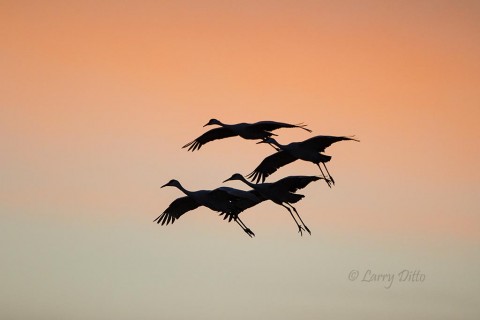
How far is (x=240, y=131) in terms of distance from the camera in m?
82.3

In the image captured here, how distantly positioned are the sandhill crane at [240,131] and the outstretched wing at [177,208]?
7.96ft

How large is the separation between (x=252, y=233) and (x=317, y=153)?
16.9ft

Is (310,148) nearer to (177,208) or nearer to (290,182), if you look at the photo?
(290,182)

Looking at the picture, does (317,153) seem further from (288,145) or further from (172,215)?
(172,215)

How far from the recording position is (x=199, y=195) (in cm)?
8238

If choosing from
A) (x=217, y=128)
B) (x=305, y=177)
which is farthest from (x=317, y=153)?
(x=217, y=128)

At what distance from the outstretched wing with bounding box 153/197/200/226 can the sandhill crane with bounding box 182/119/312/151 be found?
2427mm

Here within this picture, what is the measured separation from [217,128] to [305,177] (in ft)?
19.6

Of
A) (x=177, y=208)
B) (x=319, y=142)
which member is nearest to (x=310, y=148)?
(x=319, y=142)

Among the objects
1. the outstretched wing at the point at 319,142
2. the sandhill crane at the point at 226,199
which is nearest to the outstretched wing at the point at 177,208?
the sandhill crane at the point at 226,199

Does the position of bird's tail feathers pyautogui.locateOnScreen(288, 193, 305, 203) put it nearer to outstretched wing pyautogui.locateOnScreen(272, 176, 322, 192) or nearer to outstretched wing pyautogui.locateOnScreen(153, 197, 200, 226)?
outstretched wing pyautogui.locateOnScreen(272, 176, 322, 192)

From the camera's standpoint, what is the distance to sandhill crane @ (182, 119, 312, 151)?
80.9m

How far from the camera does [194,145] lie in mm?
85812

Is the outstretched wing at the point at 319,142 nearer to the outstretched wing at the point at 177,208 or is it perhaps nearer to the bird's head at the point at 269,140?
the bird's head at the point at 269,140
